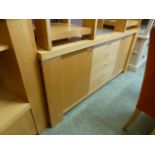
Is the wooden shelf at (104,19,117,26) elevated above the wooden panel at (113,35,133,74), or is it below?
above

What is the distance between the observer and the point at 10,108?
0.83 meters

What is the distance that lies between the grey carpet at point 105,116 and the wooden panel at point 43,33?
85cm

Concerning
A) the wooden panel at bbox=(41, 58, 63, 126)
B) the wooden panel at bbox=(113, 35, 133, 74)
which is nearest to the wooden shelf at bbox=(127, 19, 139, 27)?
the wooden panel at bbox=(113, 35, 133, 74)

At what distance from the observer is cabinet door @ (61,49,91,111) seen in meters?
1.04

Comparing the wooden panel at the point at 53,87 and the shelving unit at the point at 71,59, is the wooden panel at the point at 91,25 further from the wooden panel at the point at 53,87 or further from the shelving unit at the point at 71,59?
the wooden panel at the point at 53,87

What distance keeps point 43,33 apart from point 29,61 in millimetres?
200

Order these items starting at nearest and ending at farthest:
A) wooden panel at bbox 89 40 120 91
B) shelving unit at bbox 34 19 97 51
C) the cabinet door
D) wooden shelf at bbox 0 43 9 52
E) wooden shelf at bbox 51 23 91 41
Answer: wooden shelf at bbox 0 43 9 52, shelving unit at bbox 34 19 97 51, wooden shelf at bbox 51 23 91 41, the cabinet door, wooden panel at bbox 89 40 120 91

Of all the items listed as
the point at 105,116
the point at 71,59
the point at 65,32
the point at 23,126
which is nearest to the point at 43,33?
the point at 65,32

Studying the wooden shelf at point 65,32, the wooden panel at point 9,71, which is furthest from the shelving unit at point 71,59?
the wooden panel at point 9,71

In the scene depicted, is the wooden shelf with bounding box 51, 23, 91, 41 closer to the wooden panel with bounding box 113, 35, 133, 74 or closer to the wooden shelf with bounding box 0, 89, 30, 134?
the wooden shelf with bounding box 0, 89, 30, 134

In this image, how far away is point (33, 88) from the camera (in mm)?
882

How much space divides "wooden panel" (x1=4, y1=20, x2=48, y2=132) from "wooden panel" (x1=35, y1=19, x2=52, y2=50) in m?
0.08

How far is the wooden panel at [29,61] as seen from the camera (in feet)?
2.07
